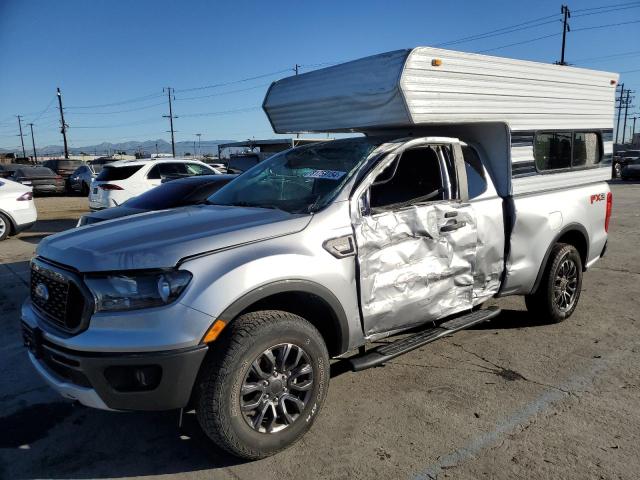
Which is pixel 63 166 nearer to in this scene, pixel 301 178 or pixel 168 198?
pixel 168 198

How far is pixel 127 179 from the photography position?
38.9 feet

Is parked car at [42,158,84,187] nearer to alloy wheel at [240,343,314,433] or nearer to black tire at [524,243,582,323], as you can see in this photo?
black tire at [524,243,582,323]

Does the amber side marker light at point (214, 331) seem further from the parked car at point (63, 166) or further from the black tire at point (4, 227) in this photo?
the parked car at point (63, 166)

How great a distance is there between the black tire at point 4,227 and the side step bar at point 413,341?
9.93 meters

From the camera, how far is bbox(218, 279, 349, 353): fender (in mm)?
2701

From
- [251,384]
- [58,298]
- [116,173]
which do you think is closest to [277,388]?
[251,384]

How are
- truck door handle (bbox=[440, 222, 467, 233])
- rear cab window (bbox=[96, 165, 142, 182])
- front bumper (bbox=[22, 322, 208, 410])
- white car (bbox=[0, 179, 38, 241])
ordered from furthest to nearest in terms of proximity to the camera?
rear cab window (bbox=[96, 165, 142, 182]), white car (bbox=[0, 179, 38, 241]), truck door handle (bbox=[440, 222, 467, 233]), front bumper (bbox=[22, 322, 208, 410])

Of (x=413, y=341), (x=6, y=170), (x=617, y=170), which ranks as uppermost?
(x=6, y=170)

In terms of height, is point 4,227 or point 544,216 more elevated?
point 544,216

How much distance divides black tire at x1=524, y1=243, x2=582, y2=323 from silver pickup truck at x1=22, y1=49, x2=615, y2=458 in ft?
0.25

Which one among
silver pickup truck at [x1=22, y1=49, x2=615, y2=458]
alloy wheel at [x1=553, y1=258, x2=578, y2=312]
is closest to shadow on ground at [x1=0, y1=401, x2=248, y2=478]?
silver pickup truck at [x1=22, y1=49, x2=615, y2=458]

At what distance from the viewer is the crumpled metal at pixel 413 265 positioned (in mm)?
3334

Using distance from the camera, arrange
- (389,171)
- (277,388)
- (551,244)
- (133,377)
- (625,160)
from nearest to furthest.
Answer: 1. (133,377)
2. (277,388)
3. (389,171)
4. (551,244)
5. (625,160)

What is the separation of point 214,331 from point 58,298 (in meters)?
0.94
